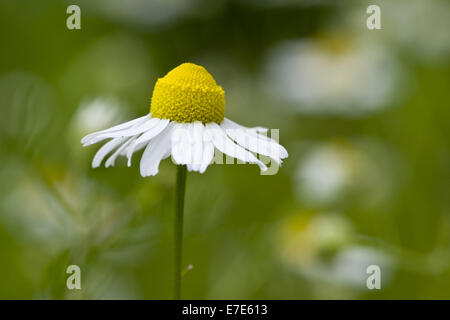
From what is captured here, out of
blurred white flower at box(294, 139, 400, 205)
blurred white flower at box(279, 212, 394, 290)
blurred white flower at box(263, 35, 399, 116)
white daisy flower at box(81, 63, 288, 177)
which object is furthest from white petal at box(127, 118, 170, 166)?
blurred white flower at box(263, 35, 399, 116)

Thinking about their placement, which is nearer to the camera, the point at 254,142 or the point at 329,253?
the point at 254,142

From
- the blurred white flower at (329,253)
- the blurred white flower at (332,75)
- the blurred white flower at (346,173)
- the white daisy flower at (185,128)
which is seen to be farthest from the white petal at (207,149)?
the blurred white flower at (332,75)

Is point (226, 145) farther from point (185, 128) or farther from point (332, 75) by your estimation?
point (332, 75)

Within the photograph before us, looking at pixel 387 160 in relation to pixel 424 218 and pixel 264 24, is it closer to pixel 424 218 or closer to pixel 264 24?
pixel 424 218

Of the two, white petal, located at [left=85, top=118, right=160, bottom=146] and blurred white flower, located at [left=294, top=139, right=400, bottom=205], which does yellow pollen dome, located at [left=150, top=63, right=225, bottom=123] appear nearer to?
white petal, located at [left=85, top=118, right=160, bottom=146]

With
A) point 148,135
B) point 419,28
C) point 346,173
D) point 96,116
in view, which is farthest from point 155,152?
point 419,28

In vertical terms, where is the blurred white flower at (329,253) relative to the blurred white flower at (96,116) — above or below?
below

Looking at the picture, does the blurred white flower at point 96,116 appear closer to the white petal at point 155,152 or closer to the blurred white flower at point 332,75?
the white petal at point 155,152
